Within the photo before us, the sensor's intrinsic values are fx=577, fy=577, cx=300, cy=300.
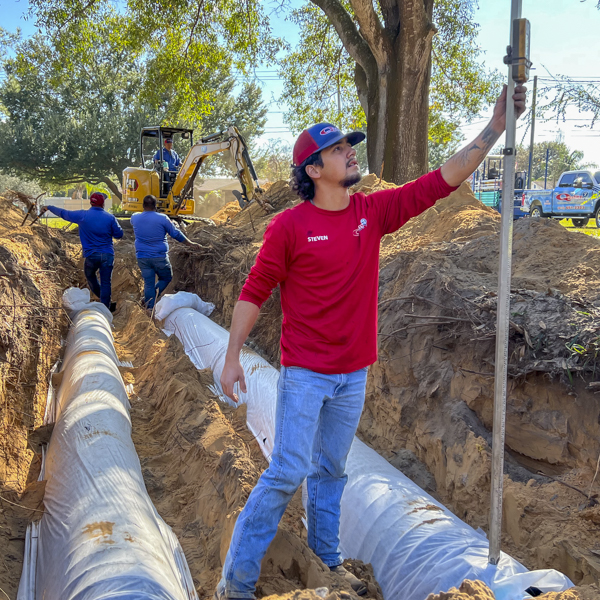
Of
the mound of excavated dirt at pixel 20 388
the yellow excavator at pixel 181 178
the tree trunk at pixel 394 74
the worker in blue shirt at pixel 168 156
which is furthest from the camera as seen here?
the worker in blue shirt at pixel 168 156

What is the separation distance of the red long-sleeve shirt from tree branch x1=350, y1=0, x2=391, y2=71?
910 centimetres

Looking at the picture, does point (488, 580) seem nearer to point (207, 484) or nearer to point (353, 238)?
point (353, 238)

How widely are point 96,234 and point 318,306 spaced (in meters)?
7.17

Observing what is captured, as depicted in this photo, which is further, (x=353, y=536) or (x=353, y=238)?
(x=353, y=536)

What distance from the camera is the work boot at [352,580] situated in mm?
2609

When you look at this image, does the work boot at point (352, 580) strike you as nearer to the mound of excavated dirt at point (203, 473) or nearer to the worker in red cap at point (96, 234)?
the mound of excavated dirt at point (203, 473)

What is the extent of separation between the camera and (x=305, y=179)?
2674mm

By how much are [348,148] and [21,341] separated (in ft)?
11.9

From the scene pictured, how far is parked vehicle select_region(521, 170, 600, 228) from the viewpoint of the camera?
1917 centimetres

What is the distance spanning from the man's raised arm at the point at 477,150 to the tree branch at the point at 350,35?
993 centimetres

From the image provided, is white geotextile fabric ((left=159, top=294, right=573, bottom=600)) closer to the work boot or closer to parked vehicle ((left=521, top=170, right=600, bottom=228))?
the work boot

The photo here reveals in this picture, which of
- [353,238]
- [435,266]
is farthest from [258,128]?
[353,238]

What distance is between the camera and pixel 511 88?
2381 mm

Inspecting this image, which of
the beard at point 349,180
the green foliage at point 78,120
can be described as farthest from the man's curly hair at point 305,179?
the green foliage at point 78,120
